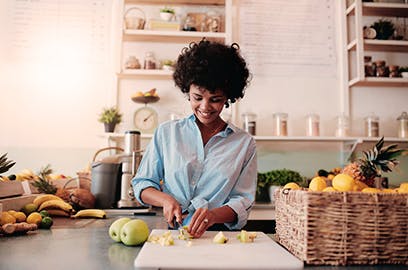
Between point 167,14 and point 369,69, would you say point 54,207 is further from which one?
point 369,69

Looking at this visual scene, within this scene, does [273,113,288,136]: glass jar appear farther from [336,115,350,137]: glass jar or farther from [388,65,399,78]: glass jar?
[388,65,399,78]: glass jar

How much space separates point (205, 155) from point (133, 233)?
0.48 meters

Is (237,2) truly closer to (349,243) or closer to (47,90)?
(47,90)

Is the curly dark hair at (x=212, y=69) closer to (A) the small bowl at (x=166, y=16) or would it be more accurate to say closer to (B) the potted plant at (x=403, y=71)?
(A) the small bowl at (x=166, y=16)

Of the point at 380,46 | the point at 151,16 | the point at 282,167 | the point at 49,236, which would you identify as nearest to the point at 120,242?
the point at 49,236

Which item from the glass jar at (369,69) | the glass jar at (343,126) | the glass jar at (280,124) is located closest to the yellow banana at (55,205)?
the glass jar at (280,124)

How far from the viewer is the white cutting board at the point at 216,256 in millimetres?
805

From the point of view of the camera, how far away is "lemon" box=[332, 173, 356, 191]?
907 mm

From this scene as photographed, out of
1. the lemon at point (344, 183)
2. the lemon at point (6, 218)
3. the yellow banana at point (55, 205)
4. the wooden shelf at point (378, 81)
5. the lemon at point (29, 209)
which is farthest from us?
the wooden shelf at point (378, 81)

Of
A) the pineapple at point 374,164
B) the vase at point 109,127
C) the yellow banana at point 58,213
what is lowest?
the yellow banana at point 58,213

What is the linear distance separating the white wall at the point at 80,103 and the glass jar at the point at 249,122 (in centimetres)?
13

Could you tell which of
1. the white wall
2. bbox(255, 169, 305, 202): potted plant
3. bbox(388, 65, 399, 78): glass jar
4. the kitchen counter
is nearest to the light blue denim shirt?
the kitchen counter

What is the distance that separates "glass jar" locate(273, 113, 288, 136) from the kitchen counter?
177 centimetres

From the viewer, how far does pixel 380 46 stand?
3.03m
